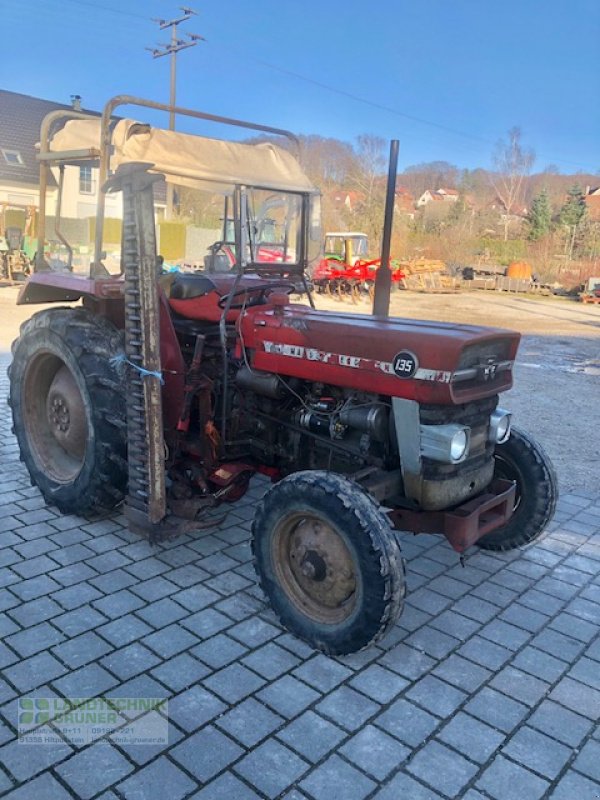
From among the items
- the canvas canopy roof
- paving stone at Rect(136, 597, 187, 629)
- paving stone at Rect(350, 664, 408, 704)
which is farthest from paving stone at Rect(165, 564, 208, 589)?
the canvas canopy roof

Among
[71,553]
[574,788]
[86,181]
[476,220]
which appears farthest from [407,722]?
[476,220]

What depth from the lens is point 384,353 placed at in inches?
112

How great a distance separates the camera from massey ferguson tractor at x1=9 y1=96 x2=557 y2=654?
9.15 feet

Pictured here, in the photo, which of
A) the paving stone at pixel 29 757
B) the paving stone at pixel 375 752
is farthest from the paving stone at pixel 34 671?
the paving stone at pixel 375 752

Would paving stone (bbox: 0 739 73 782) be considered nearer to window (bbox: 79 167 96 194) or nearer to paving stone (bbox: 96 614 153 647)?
paving stone (bbox: 96 614 153 647)

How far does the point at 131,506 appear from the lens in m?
3.50

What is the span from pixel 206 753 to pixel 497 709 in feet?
3.55

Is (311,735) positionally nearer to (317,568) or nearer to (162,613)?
(317,568)

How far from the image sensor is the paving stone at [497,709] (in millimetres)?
2412

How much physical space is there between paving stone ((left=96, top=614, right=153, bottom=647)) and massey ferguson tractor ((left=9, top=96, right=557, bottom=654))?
55cm

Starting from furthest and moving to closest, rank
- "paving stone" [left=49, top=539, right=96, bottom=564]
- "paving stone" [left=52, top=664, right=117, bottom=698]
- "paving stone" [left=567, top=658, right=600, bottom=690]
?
"paving stone" [left=49, top=539, right=96, bottom=564], "paving stone" [left=567, top=658, right=600, bottom=690], "paving stone" [left=52, top=664, right=117, bottom=698]

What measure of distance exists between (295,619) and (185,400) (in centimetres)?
131

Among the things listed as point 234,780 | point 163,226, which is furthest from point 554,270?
point 234,780

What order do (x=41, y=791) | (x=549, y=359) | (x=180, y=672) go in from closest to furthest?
(x=41, y=791)
(x=180, y=672)
(x=549, y=359)
